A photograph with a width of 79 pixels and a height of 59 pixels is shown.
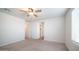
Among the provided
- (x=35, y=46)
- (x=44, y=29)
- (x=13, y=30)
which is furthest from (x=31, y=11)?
(x=35, y=46)

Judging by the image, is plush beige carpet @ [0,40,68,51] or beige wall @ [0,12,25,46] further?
beige wall @ [0,12,25,46]

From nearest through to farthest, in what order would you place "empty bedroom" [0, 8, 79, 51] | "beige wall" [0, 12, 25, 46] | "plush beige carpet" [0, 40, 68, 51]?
"plush beige carpet" [0, 40, 68, 51] → "empty bedroom" [0, 8, 79, 51] → "beige wall" [0, 12, 25, 46]

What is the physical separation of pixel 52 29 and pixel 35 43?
0.90 metres

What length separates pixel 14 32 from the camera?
3131 millimetres

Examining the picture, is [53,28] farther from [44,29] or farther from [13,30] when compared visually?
[13,30]

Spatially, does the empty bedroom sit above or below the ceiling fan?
Answer: below

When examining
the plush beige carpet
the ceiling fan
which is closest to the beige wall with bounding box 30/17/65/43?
the plush beige carpet

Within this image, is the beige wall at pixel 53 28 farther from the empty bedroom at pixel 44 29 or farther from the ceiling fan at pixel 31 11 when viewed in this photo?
the ceiling fan at pixel 31 11

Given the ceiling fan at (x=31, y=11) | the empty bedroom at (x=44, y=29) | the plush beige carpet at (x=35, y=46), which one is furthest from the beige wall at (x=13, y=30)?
the ceiling fan at (x=31, y=11)

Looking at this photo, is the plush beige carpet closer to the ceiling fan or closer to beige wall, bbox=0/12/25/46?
beige wall, bbox=0/12/25/46
